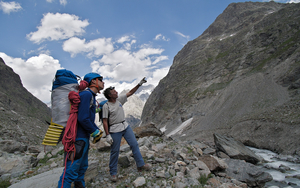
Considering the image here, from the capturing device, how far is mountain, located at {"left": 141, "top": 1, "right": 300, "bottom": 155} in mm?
20219

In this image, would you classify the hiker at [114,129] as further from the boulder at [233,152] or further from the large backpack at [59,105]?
the boulder at [233,152]

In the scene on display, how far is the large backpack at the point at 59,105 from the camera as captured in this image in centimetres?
322

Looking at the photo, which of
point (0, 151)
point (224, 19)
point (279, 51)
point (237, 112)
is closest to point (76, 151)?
point (0, 151)

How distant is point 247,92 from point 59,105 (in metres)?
44.2

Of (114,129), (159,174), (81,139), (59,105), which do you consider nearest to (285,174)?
(159,174)

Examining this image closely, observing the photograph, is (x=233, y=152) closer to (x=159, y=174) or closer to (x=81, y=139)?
(x=159, y=174)

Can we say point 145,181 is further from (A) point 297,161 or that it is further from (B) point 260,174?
(A) point 297,161

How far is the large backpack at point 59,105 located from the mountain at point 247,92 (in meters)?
18.1

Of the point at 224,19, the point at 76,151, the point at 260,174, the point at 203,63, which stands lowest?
the point at 260,174

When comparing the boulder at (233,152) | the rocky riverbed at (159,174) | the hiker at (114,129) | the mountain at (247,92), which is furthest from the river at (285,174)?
the hiker at (114,129)

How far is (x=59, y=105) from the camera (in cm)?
331

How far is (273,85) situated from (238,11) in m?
116

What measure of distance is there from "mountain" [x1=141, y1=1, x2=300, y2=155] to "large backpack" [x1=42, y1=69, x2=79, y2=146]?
18.1m

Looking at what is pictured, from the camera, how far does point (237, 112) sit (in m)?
33.5
